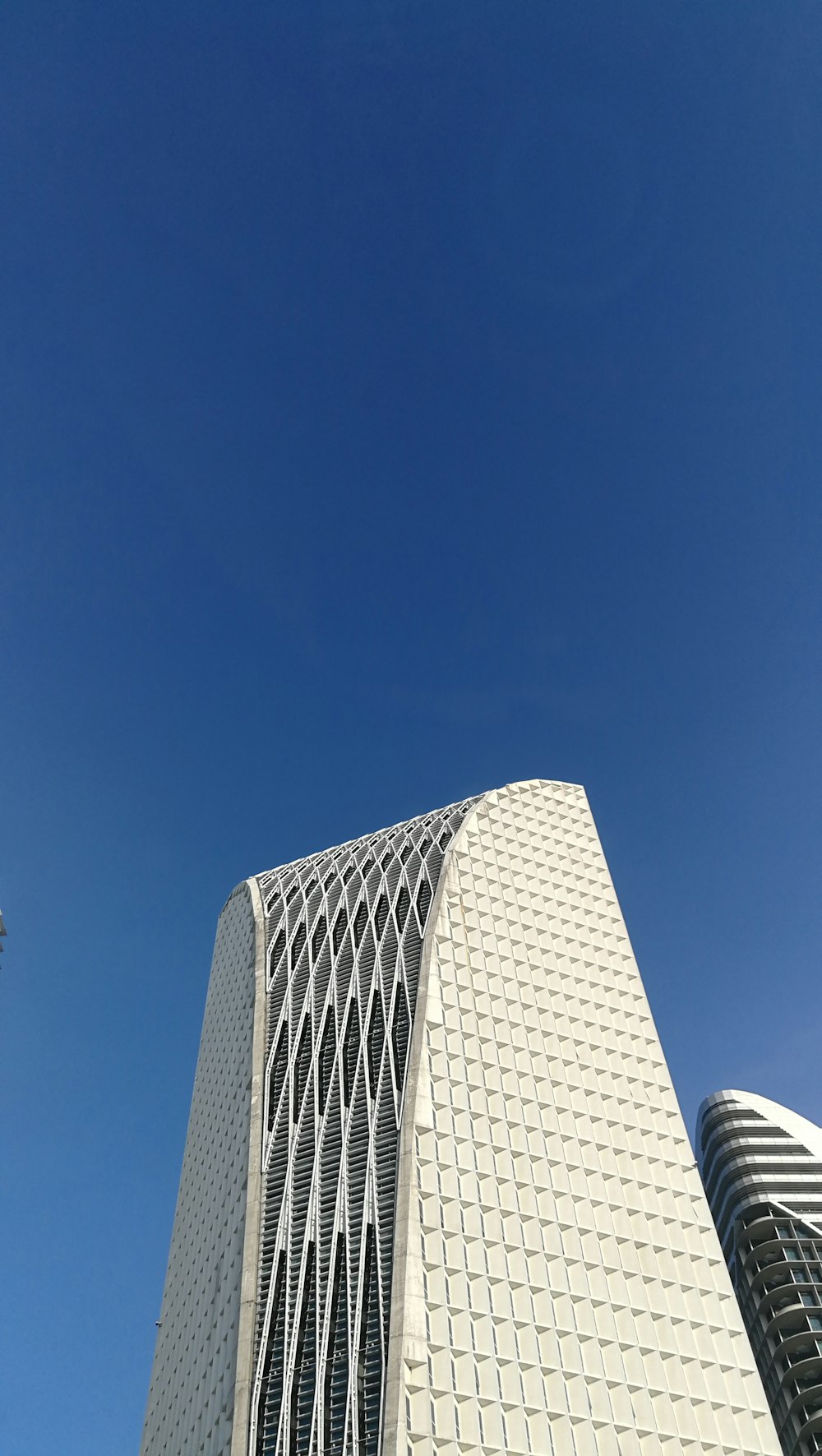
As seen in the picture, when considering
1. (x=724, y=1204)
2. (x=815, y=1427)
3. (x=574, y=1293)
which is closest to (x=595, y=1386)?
(x=574, y=1293)

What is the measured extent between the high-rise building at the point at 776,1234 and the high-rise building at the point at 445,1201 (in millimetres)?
25191

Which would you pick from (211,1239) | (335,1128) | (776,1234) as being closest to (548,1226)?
(335,1128)

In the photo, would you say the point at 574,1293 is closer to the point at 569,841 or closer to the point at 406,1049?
the point at 406,1049

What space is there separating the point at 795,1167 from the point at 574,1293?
3978 cm

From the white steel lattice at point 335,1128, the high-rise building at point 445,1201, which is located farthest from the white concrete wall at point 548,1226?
the white steel lattice at point 335,1128

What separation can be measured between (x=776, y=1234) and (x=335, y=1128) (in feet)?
125

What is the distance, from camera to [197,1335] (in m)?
33.8

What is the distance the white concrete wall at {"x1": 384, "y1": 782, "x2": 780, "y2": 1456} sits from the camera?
2700 cm

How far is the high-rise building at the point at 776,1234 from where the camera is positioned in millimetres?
51062

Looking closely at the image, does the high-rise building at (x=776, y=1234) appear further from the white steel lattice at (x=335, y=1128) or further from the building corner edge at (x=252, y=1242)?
the building corner edge at (x=252, y=1242)

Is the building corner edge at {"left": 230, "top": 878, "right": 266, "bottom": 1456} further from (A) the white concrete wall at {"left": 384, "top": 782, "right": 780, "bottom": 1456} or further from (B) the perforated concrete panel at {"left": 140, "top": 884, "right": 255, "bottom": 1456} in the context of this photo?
(A) the white concrete wall at {"left": 384, "top": 782, "right": 780, "bottom": 1456}

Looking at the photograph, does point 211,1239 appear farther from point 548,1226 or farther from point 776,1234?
point 776,1234

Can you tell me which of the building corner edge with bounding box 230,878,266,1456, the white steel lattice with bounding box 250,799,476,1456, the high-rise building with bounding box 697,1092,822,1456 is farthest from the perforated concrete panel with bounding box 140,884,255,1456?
the high-rise building with bounding box 697,1092,822,1456

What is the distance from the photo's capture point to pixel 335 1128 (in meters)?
34.0
